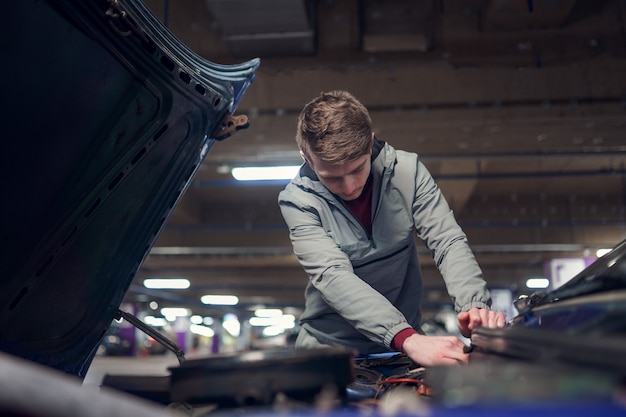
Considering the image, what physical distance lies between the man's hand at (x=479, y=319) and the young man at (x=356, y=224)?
0.14 metres

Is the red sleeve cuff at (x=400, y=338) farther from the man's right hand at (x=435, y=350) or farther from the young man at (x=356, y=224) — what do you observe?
the young man at (x=356, y=224)

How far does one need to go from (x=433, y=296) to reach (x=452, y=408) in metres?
16.9

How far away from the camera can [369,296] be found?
1480 mm

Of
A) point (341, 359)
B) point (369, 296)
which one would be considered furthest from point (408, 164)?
point (341, 359)

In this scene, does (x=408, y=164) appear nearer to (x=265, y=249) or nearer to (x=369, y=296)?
(x=369, y=296)

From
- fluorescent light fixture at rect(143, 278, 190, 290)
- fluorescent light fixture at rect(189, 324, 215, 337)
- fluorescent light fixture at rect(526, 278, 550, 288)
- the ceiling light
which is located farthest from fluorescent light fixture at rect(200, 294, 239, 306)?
fluorescent light fixture at rect(526, 278, 550, 288)

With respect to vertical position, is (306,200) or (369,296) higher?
(306,200)

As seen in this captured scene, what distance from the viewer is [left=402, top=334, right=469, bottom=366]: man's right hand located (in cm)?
116

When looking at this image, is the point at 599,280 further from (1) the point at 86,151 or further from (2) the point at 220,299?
(2) the point at 220,299

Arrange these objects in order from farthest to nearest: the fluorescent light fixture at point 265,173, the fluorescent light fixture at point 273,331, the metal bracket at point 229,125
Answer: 1. the fluorescent light fixture at point 273,331
2. the fluorescent light fixture at point 265,173
3. the metal bracket at point 229,125

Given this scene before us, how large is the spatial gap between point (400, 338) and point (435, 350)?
170 millimetres

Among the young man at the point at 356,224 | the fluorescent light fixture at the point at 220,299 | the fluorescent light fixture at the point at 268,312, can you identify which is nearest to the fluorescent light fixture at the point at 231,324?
→ the fluorescent light fixture at the point at 268,312

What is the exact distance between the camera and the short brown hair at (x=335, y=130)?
1.66 meters

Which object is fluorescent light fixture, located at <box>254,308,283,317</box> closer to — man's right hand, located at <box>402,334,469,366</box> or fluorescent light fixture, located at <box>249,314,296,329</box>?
fluorescent light fixture, located at <box>249,314,296,329</box>
